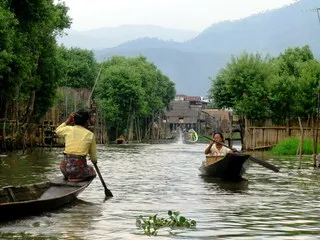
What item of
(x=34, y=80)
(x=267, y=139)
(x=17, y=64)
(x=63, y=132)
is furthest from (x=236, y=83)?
(x=63, y=132)

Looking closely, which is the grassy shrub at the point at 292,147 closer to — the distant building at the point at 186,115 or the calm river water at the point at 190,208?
the calm river water at the point at 190,208

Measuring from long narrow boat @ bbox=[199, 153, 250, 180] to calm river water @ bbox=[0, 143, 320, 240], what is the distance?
16.3 inches

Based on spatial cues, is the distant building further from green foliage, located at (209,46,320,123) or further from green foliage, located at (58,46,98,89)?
green foliage, located at (209,46,320,123)

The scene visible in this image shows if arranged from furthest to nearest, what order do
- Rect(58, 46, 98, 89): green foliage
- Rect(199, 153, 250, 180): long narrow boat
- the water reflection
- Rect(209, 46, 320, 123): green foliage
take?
Rect(58, 46, 98, 89): green foliage
Rect(209, 46, 320, 123): green foliage
Rect(199, 153, 250, 180): long narrow boat
the water reflection

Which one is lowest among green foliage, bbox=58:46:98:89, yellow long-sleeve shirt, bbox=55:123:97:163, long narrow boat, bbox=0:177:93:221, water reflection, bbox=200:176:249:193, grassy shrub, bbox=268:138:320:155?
water reflection, bbox=200:176:249:193

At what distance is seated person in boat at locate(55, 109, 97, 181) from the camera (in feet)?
44.8

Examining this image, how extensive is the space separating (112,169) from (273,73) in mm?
25270

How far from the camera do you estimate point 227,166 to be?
1928 centimetres

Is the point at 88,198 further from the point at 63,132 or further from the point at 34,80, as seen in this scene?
the point at 34,80

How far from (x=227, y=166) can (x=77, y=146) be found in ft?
22.0

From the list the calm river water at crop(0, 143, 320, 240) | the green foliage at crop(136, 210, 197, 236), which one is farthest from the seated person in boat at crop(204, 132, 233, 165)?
the green foliage at crop(136, 210, 197, 236)

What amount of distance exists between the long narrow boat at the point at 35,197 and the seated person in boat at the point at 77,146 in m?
0.21

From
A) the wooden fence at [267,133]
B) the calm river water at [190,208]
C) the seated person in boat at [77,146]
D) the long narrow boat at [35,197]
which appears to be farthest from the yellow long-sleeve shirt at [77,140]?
the wooden fence at [267,133]

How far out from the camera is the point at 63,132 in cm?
1380
